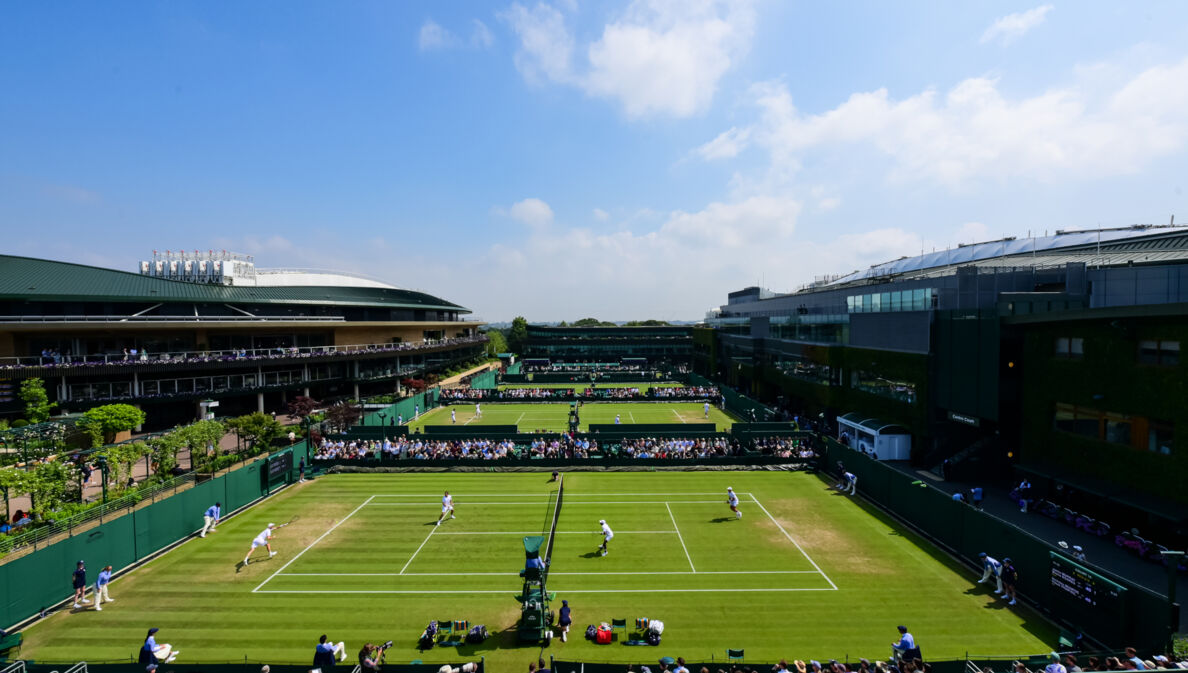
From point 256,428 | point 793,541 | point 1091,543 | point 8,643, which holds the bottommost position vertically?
point 793,541

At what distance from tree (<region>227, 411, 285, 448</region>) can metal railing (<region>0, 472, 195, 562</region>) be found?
822cm

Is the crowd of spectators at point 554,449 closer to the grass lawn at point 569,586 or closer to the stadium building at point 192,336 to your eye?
the grass lawn at point 569,586

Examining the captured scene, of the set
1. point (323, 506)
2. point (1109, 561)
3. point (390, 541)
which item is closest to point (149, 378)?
point (323, 506)

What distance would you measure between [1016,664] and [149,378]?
6010 centimetres

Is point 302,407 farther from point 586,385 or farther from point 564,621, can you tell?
point 586,385

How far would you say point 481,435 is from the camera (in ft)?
123

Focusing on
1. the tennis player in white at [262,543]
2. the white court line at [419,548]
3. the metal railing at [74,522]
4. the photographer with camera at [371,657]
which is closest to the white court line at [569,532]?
the white court line at [419,548]

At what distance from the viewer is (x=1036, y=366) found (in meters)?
27.2

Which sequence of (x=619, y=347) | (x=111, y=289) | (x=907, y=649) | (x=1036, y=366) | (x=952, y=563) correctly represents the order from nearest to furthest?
(x=907, y=649)
(x=952, y=563)
(x=1036, y=366)
(x=111, y=289)
(x=619, y=347)

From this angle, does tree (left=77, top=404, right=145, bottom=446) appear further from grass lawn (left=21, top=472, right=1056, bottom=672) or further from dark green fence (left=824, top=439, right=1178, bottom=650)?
dark green fence (left=824, top=439, right=1178, bottom=650)

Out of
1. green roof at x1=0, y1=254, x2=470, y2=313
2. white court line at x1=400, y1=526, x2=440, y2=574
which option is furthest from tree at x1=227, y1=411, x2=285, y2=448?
green roof at x1=0, y1=254, x2=470, y2=313

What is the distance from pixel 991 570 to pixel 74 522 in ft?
110

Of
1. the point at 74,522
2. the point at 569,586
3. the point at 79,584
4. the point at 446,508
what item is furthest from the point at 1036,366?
the point at 74,522

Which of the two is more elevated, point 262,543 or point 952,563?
→ point 262,543
